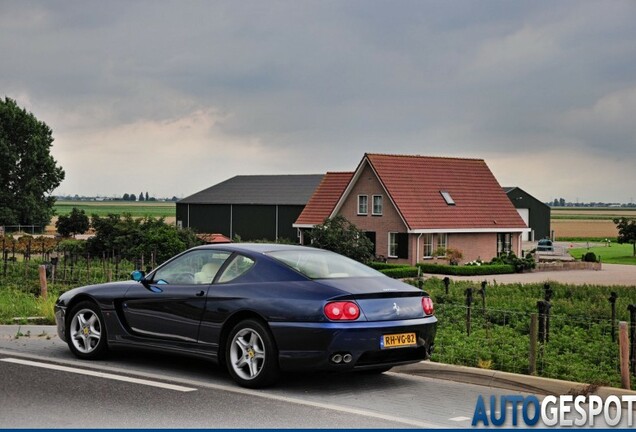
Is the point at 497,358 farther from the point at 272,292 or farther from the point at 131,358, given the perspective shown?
the point at 131,358

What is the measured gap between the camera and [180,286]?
1109cm

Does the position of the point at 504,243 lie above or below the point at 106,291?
above

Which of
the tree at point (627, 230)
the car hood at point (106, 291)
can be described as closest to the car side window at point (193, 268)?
the car hood at point (106, 291)

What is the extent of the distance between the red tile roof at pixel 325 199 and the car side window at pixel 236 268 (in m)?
50.7

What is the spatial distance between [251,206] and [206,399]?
71.6m

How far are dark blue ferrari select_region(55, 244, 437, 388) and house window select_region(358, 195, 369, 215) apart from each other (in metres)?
47.7

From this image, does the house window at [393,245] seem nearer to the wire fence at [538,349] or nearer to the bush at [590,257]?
the bush at [590,257]

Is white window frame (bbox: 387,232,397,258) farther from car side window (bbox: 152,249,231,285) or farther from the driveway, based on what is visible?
car side window (bbox: 152,249,231,285)

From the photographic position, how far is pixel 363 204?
195 ft

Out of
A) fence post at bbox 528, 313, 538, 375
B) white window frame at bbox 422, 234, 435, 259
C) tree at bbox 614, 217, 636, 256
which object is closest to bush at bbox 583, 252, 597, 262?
white window frame at bbox 422, 234, 435, 259

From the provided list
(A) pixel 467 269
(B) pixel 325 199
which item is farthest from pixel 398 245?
(B) pixel 325 199

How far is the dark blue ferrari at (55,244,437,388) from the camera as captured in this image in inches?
384

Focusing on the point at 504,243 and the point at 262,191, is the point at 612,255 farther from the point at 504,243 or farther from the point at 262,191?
the point at 262,191

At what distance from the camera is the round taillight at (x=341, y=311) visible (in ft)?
31.9
